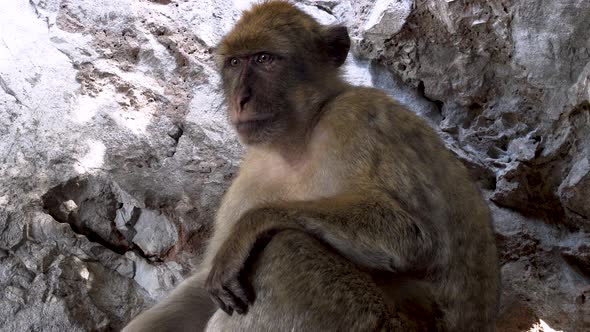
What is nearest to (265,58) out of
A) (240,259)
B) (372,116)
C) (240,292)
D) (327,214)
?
(372,116)

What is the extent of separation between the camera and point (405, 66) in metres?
4.45

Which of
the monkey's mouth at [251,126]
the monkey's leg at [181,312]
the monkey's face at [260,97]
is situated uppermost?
the monkey's face at [260,97]

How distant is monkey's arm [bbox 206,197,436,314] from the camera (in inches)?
106

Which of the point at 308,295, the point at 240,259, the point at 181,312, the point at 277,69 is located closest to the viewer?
the point at 308,295

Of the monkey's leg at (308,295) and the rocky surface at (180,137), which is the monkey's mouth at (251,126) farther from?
the rocky surface at (180,137)

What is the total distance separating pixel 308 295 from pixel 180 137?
199cm

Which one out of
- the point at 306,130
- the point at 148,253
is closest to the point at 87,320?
the point at 148,253

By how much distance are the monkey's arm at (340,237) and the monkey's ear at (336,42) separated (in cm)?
99

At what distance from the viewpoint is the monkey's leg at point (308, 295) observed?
2568 mm

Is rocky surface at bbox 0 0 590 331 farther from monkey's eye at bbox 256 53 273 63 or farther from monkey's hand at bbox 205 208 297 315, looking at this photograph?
monkey's hand at bbox 205 208 297 315

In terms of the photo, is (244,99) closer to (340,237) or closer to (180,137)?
(340,237)

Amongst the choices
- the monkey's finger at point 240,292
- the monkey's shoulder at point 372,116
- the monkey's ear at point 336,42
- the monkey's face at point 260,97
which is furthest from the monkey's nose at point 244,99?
the monkey's finger at point 240,292

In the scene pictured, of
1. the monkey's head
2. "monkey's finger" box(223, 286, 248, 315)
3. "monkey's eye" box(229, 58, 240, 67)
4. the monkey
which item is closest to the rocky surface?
the monkey

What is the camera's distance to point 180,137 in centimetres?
434
